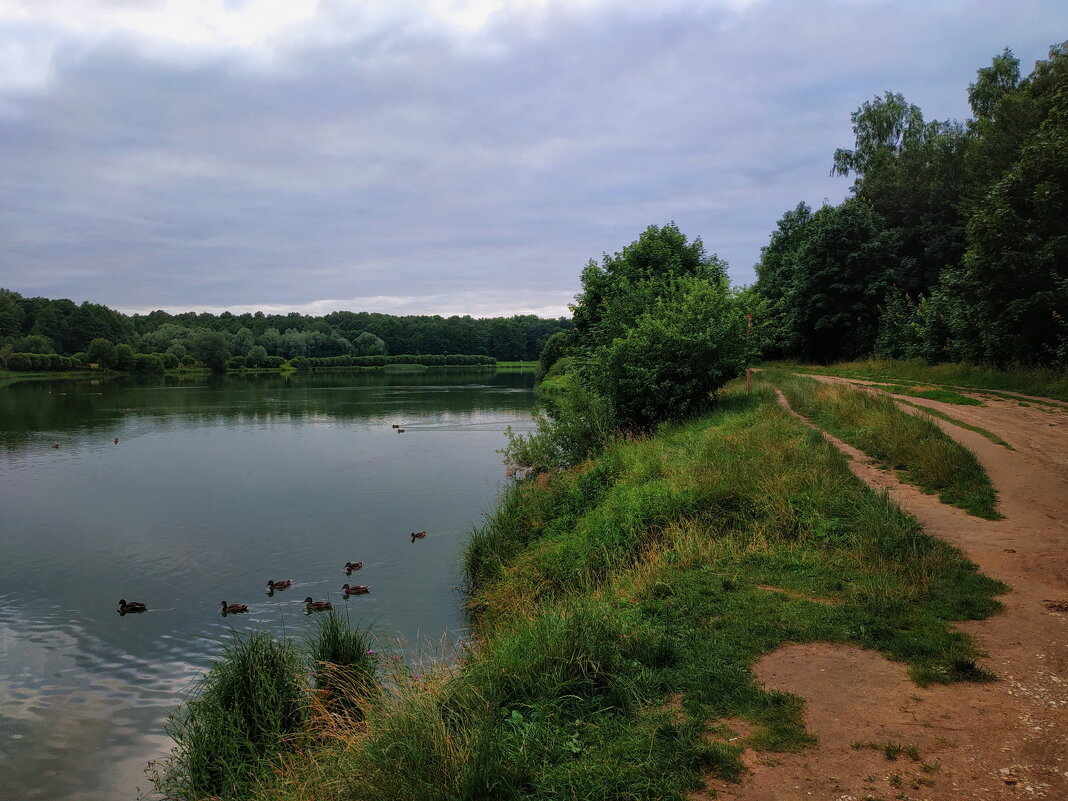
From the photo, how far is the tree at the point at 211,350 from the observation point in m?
115

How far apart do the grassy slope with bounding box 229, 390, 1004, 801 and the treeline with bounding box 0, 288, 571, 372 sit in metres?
113

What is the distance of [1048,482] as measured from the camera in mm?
9812

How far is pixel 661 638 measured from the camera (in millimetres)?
5871

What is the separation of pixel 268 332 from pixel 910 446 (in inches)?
5659

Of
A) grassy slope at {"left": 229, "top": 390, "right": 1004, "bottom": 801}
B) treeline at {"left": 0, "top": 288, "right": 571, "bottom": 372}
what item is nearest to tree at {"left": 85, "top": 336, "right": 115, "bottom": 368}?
treeline at {"left": 0, "top": 288, "right": 571, "bottom": 372}

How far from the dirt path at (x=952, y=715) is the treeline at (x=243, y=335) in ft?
383

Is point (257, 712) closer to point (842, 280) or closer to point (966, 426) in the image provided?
point (966, 426)

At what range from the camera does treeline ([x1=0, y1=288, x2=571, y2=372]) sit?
365 feet

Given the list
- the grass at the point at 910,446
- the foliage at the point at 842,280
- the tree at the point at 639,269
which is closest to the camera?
the grass at the point at 910,446

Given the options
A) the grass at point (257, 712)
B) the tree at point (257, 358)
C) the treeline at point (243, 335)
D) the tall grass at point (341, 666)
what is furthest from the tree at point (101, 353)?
the tall grass at point (341, 666)

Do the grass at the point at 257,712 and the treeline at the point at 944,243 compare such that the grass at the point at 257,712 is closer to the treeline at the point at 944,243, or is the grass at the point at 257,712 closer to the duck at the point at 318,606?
the duck at the point at 318,606

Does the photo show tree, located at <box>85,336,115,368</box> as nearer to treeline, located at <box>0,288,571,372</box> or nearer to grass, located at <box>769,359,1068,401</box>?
treeline, located at <box>0,288,571,372</box>

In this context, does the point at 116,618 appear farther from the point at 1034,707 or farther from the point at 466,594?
the point at 1034,707

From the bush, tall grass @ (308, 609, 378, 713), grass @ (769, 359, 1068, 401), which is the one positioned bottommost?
tall grass @ (308, 609, 378, 713)
